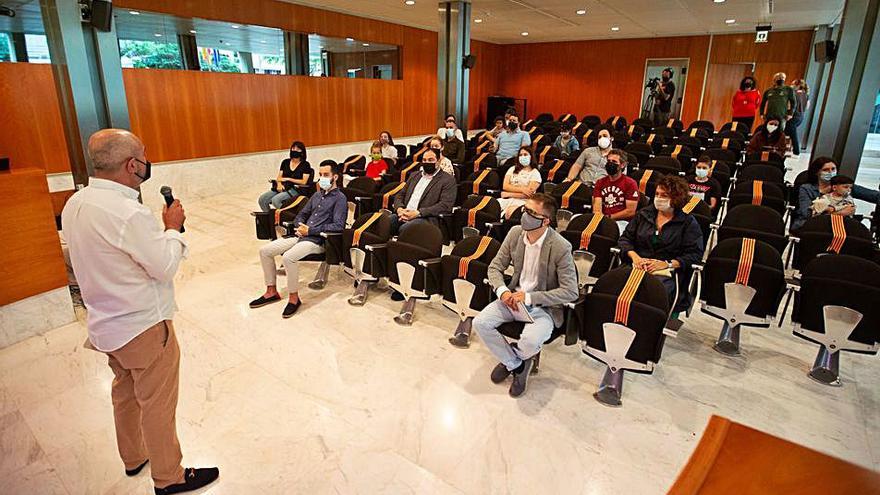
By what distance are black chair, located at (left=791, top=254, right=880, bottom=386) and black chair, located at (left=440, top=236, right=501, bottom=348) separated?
7.02 feet

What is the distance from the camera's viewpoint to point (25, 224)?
12.4ft

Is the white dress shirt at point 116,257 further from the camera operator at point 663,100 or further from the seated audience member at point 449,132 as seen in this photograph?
the camera operator at point 663,100

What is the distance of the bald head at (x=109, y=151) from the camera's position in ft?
6.42

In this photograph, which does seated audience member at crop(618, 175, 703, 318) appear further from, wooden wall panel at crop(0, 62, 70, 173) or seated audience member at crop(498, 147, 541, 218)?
wooden wall panel at crop(0, 62, 70, 173)

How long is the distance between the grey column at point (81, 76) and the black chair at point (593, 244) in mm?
5519

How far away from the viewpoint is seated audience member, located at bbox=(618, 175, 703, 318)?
3.65 m

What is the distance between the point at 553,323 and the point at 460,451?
1030mm

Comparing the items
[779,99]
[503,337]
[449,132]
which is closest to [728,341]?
[503,337]

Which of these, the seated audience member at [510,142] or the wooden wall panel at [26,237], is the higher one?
the seated audience member at [510,142]

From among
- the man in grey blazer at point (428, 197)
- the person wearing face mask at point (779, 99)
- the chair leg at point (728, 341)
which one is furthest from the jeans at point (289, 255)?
the person wearing face mask at point (779, 99)

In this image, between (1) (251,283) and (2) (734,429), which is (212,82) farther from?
(2) (734,429)

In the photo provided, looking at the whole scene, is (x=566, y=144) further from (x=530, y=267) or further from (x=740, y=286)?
(x=530, y=267)

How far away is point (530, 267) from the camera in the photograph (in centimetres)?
334

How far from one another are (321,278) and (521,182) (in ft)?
8.38
